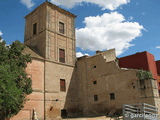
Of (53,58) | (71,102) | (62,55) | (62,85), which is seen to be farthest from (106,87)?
(53,58)

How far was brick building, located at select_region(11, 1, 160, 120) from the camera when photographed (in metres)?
19.1

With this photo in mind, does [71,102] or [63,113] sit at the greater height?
[71,102]

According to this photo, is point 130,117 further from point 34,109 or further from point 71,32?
point 71,32

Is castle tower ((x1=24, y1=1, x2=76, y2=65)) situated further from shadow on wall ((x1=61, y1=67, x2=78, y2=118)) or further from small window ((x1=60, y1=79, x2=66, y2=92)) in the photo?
shadow on wall ((x1=61, y1=67, x2=78, y2=118))

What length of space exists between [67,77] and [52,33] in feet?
19.1

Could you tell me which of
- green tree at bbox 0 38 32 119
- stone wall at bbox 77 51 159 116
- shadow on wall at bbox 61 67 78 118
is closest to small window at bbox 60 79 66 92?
shadow on wall at bbox 61 67 78 118

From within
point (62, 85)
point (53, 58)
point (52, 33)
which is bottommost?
point (62, 85)

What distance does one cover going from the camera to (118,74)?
67.1 feet

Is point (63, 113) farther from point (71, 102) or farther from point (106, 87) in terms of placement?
point (106, 87)

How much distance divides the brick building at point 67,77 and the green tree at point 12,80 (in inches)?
119

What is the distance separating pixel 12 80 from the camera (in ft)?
44.5

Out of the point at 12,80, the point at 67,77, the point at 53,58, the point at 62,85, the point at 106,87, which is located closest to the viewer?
the point at 12,80

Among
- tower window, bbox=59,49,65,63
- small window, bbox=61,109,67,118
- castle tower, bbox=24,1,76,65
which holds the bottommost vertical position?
small window, bbox=61,109,67,118

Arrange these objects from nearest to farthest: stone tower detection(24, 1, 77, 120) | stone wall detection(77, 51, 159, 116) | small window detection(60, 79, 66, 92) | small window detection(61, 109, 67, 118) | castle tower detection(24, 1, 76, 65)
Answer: stone wall detection(77, 51, 159, 116)
stone tower detection(24, 1, 77, 120)
small window detection(61, 109, 67, 118)
small window detection(60, 79, 66, 92)
castle tower detection(24, 1, 76, 65)
